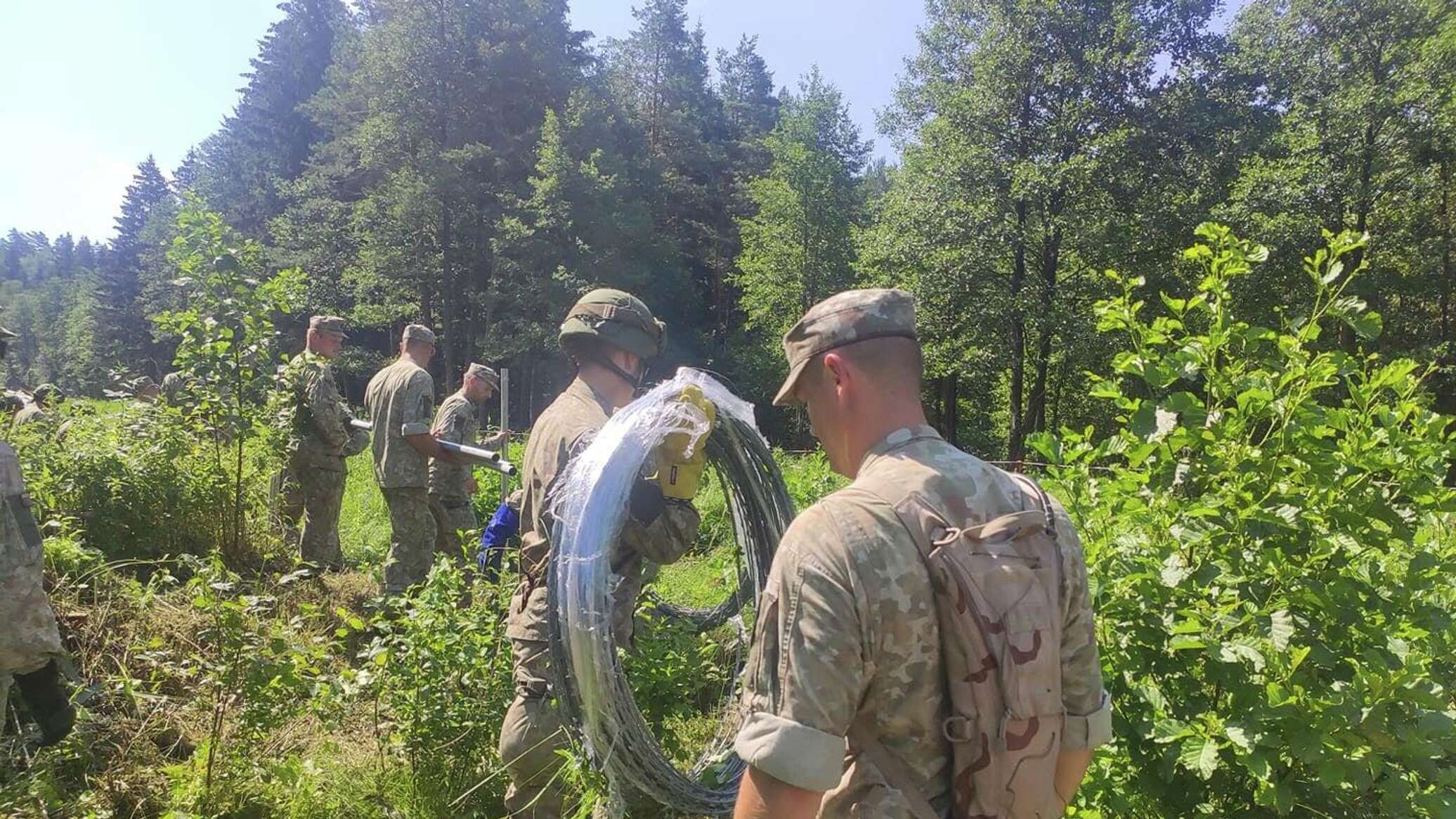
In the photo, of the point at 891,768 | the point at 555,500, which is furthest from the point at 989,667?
the point at 555,500

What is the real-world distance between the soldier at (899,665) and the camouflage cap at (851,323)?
0.84 ft

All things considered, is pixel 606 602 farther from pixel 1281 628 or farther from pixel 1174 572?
pixel 1281 628

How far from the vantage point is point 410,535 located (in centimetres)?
600

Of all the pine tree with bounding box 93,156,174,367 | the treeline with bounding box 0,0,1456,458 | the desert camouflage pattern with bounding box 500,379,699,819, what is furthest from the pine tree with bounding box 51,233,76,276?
the desert camouflage pattern with bounding box 500,379,699,819

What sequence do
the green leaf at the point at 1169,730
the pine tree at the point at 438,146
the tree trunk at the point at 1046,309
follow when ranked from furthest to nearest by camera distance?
1. the pine tree at the point at 438,146
2. the tree trunk at the point at 1046,309
3. the green leaf at the point at 1169,730

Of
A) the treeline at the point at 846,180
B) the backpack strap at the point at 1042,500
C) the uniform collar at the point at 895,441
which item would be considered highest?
the treeline at the point at 846,180

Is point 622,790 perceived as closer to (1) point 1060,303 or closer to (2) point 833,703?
(2) point 833,703

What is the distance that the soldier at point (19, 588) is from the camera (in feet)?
9.12

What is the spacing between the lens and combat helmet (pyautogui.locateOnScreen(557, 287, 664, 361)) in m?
2.98

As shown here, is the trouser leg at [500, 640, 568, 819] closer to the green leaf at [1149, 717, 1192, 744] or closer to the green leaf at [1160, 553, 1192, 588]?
the green leaf at [1149, 717, 1192, 744]

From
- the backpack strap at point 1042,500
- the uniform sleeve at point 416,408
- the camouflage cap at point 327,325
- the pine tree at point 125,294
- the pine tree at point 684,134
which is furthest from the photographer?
the pine tree at point 125,294

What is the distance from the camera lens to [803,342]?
1.71 metres

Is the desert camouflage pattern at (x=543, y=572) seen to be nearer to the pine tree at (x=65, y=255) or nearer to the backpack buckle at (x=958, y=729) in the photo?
the backpack buckle at (x=958, y=729)

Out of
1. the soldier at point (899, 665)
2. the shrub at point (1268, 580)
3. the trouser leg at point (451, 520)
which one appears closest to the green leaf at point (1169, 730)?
the shrub at point (1268, 580)
